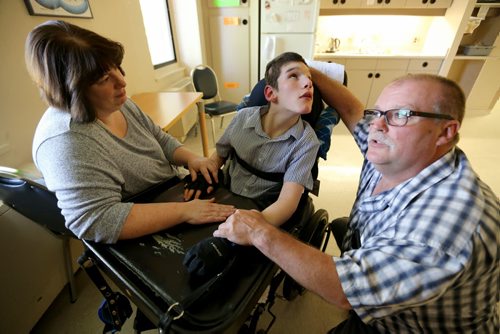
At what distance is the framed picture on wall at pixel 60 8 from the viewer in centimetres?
136

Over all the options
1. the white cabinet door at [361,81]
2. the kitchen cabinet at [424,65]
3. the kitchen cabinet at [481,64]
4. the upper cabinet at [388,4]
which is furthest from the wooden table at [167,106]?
the kitchen cabinet at [481,64]

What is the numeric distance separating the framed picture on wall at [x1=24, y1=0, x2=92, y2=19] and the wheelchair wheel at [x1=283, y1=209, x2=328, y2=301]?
1914 mm

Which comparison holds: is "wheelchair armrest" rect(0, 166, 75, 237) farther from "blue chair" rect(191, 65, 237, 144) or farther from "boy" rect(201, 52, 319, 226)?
"blue chair" rect(191, 65, 237, 144)

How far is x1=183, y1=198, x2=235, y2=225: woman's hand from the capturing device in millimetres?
833

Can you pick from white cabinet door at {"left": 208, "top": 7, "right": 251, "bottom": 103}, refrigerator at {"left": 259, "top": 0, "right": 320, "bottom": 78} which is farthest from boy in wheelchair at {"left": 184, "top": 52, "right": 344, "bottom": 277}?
white cabinet door at {"left": 208, "top": 7, "right": 251, "bottom": 103}

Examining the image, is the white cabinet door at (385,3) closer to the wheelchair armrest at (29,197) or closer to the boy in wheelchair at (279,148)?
the boy in wheelchair at (279,148)

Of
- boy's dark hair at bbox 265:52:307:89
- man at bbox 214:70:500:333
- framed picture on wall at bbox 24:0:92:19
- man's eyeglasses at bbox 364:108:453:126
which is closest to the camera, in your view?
man at bbox 214:70:500:333

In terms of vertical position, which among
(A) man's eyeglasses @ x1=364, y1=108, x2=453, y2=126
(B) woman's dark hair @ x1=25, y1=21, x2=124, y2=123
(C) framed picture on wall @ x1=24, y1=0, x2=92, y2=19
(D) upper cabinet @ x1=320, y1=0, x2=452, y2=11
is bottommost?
(A) man's eyeglasses @ x1=364, y1=108, x2=453, y2=126

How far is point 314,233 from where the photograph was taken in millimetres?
1029

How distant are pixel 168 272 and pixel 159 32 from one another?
371cm

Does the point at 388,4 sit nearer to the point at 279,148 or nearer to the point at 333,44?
the point at 333,44

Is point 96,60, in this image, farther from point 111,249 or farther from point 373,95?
point 373,95

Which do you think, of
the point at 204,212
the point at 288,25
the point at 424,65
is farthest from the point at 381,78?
the point at 204,212

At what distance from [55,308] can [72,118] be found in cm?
124
